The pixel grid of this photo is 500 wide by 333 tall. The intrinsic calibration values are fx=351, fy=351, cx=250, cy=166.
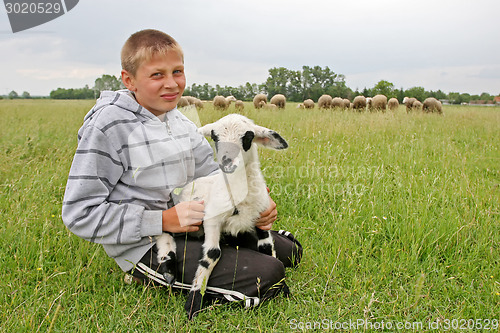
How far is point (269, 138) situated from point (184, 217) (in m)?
0.71

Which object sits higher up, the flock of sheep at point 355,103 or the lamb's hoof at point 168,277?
the flock of sheep at point 355,103

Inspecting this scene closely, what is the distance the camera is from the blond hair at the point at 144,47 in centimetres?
208

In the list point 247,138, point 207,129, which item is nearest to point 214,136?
point 207,129

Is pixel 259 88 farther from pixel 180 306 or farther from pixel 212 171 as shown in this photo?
pixel 180 306

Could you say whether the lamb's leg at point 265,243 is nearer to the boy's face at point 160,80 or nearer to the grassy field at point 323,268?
the grassy field at point 323,268

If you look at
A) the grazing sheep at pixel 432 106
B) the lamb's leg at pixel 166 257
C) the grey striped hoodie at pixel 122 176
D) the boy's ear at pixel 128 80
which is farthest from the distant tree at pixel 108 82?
the grazing sheep at pixel 432 106

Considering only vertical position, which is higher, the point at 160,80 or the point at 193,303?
the point at 160,80

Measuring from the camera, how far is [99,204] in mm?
2135

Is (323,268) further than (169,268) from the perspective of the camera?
Yes

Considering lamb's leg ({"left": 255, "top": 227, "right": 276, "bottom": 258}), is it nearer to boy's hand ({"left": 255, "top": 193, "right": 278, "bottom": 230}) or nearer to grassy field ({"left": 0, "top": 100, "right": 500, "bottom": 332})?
boy's hand ({"left": 255, "top": 193, "right": 278, "bottom": 230})

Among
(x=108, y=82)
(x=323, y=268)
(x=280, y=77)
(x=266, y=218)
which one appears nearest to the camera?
(x=266, y=218)

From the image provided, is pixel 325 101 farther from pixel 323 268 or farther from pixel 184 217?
pixel 184 217

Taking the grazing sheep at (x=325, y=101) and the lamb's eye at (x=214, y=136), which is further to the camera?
the grazing sheep at (x=325, y=101)

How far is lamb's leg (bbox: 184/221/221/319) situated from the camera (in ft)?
7.16
